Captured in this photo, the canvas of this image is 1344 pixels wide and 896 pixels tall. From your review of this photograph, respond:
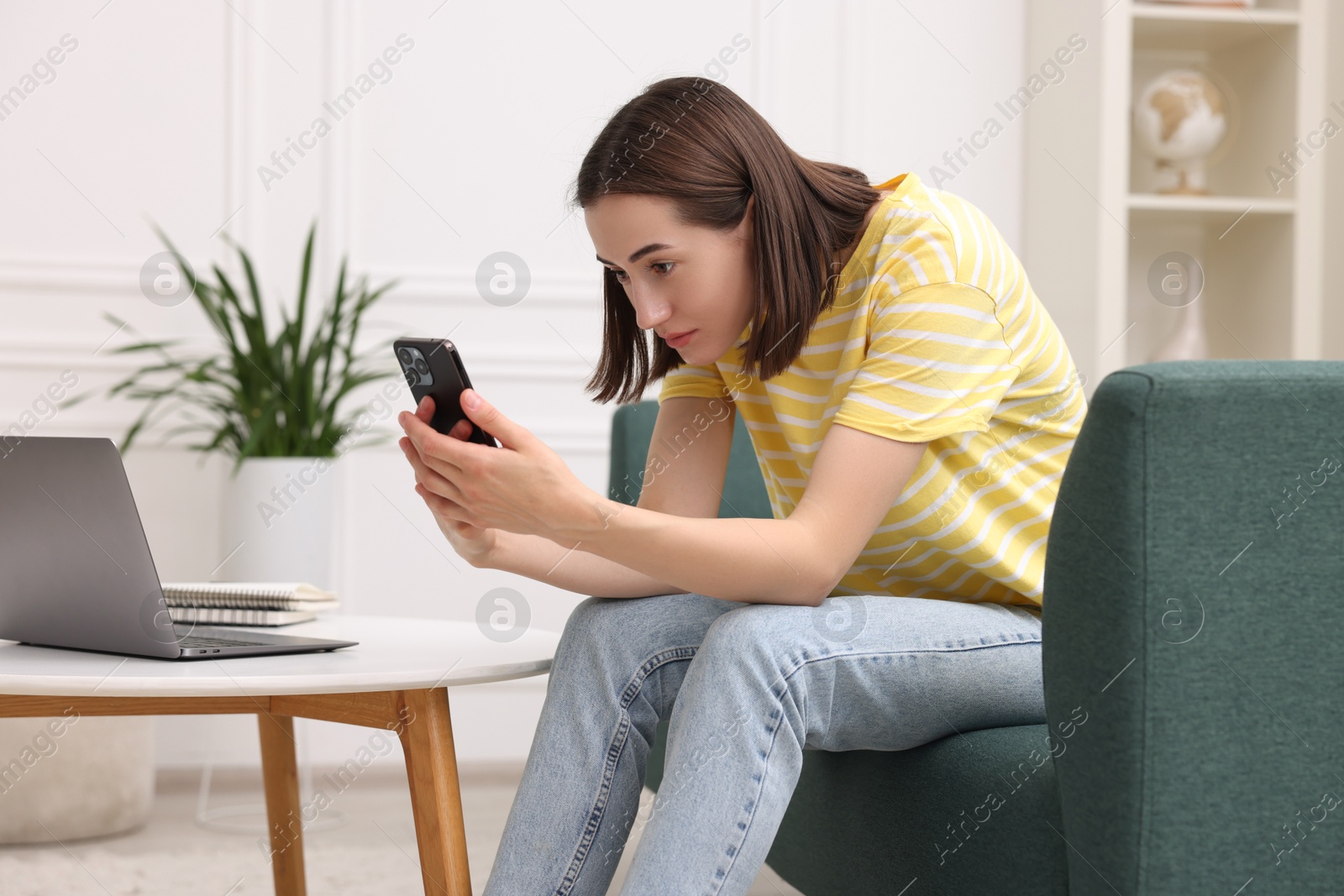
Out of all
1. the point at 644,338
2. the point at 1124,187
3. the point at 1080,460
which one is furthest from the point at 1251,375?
the point at 1124,187

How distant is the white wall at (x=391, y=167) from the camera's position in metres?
2.51

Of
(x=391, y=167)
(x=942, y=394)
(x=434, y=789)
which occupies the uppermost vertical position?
(x=391, y=167)

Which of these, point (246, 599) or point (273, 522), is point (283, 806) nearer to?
point (246, 599)

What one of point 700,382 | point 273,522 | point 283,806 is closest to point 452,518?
point 700,382

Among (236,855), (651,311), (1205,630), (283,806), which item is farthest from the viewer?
(236,855)

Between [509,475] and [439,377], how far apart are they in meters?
0.11

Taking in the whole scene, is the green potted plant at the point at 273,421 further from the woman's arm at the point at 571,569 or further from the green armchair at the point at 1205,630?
the green armchair at the point at 1205,630

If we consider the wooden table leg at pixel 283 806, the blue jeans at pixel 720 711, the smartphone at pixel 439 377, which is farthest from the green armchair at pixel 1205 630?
the wooden table leg at pixel 283 806

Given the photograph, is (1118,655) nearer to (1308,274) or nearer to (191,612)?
(191,612)

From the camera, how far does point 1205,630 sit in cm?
80

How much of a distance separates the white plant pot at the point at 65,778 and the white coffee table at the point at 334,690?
1.02 meters

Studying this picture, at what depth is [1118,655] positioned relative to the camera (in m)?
0.80

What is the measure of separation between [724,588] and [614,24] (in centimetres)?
204

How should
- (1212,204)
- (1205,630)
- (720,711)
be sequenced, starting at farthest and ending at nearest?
(1212,204) → (720,711) → (1205,630)
